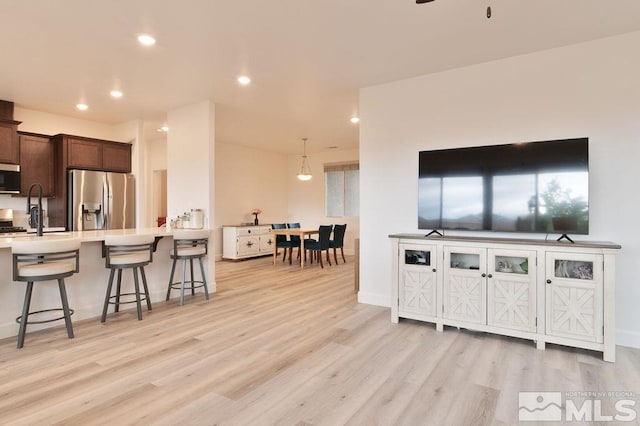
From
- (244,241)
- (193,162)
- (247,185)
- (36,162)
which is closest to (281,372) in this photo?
(193,162)

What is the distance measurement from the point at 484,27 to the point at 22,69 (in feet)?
15.5

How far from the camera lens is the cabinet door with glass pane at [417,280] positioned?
350 cm

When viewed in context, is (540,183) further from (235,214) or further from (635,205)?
(235,214)

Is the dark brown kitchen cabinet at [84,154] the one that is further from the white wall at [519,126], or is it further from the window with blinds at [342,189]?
the window with blinds at [342,189]

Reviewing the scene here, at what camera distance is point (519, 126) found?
349 centimetres

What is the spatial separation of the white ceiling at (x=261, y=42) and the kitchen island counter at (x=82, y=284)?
1841 mm

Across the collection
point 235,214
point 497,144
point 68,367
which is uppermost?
point 497,144

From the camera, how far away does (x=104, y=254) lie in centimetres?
398

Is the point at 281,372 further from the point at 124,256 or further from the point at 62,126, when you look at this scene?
the point at 62,126

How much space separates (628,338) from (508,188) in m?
1.62

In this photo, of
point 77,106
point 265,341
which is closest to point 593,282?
point 265,341

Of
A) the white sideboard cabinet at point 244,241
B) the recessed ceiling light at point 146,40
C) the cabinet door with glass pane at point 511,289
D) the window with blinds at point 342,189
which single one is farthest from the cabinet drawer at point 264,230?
the cabinet door with glass pane at point 511,289

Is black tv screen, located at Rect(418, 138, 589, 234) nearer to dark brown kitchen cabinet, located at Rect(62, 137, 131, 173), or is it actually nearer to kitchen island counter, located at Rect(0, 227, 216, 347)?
kitchen island counter, located at Rect(0, 227, 216, 347)

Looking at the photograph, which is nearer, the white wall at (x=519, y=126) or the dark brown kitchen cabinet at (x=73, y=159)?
the white wall at (x=519, y=126)
